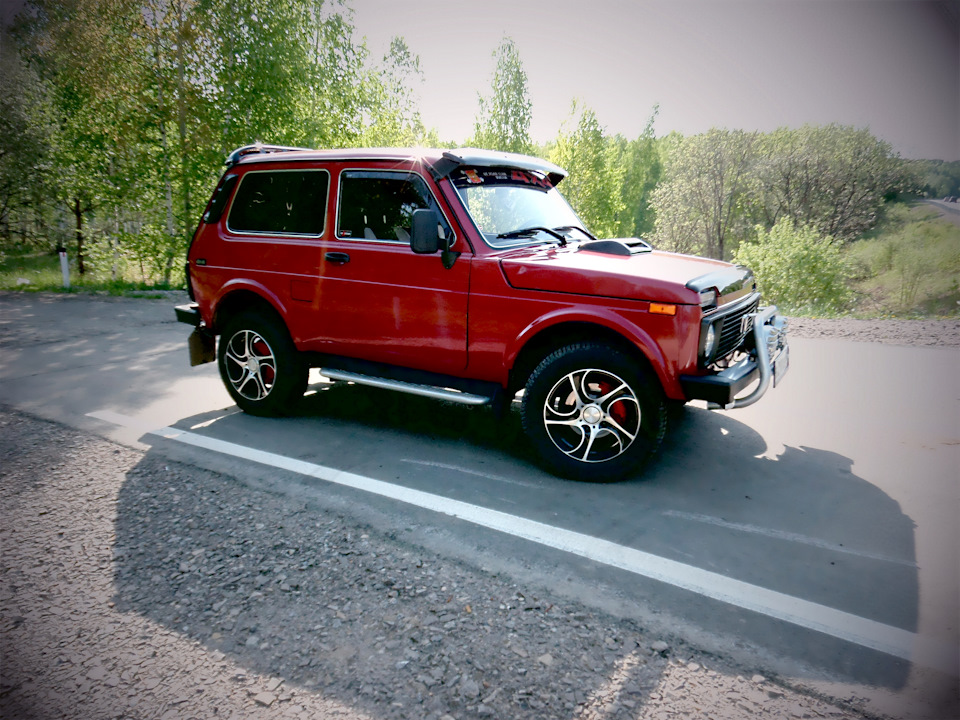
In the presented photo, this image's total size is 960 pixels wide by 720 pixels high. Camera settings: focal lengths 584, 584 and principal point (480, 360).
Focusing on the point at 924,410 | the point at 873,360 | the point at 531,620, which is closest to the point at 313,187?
the point at 531,620

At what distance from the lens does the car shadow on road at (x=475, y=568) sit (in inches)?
90.5

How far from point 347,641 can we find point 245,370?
11.3 ft

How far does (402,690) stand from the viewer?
2.16m

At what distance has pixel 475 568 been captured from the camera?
2932 millimetres

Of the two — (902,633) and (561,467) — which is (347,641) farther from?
(902,633)

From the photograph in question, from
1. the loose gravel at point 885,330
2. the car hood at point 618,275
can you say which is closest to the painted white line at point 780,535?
the car hood at point 618,275

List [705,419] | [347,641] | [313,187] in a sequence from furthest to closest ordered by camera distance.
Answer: [705,419]
[313,187]
[347,641]

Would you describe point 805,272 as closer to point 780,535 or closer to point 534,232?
point 534,232

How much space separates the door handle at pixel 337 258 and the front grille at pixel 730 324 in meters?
2.70

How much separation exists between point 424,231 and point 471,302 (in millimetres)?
588

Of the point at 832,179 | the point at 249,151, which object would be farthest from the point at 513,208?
the point at 832,179

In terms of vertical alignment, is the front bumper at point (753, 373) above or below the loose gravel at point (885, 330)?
above

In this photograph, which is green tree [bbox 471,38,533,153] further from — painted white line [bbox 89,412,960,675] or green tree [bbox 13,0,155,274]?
painted white line [bbox 89,412,960,675]

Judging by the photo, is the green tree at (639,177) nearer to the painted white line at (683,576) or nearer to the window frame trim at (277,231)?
the window frame trim at (277,231)
